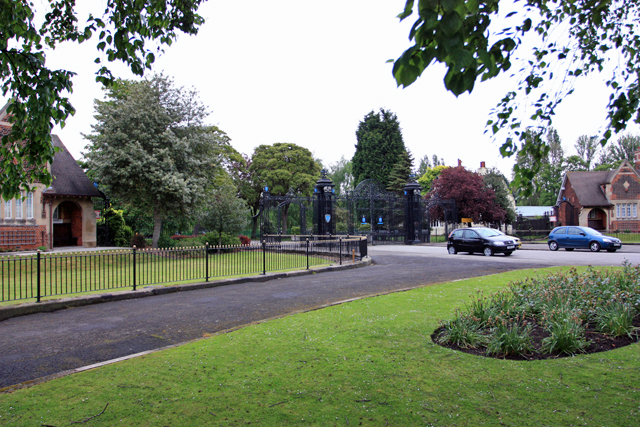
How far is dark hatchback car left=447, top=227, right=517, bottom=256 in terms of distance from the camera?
21.1m

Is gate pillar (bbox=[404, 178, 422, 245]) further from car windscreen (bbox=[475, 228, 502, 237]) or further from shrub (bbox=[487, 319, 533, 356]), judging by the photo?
shrub (bbox=[487, 319, 533, 356])

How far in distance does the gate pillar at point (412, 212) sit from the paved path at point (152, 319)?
732 inches

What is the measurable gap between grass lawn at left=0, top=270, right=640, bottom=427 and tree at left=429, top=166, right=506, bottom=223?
111ft

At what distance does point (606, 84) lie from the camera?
519 centimetres

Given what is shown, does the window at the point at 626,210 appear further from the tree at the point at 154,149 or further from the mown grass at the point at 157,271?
the tree at the point at 154,149

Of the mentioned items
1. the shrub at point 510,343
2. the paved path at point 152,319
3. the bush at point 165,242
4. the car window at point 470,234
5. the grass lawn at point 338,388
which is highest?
the car window at point 470,234

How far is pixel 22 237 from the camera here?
24.0 meters

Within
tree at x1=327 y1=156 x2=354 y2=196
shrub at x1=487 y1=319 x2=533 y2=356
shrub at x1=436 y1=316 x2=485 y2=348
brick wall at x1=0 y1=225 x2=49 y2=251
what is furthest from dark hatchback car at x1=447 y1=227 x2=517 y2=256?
tree at x1=327 y1=156 x2=354 y2=196

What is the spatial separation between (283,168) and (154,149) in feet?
→ 89.7

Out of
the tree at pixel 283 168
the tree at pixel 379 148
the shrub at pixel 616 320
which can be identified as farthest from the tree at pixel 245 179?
the shrub at pixel 616 320

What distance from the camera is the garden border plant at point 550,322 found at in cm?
515

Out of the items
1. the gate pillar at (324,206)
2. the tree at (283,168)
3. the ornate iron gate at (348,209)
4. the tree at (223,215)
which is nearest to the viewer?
the gate pillar at (324,206)

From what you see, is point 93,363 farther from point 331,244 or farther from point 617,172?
point 617,172

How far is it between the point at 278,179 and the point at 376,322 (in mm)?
44343
